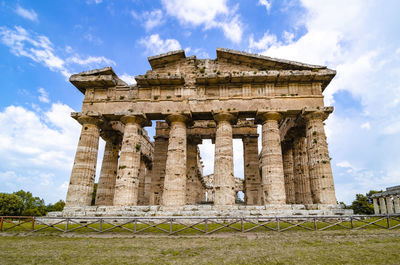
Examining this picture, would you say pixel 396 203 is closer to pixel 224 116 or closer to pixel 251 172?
pixel 251 172

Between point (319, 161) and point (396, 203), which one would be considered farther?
point (396, 203)

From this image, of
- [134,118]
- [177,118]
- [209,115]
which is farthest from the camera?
[209,115]

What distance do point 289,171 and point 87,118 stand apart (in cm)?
1671

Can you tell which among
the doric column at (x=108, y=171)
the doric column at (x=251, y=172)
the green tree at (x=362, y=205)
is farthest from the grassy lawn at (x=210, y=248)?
the green tree at (x=362, y=205)

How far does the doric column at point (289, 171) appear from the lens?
20.8 meters

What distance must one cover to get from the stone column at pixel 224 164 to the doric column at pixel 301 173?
709cm

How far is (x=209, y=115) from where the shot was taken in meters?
17.4

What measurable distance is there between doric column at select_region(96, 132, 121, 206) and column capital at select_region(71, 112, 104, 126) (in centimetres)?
306

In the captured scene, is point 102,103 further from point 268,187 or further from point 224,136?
point 268,187

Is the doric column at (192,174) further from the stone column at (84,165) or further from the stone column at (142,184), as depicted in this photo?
the stone column at (84,165)

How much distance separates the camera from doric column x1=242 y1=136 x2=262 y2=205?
20312 millimetres

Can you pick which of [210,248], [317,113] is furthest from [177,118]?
[210,248]

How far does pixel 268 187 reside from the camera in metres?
15.1

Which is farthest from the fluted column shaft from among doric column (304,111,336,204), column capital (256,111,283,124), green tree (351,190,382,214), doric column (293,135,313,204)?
green tree (351,190,382,214)
